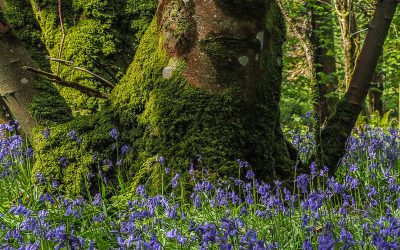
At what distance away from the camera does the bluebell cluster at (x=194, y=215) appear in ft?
8.22

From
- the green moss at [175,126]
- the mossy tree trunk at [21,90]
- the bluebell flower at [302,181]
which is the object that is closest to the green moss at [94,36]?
the mossy tree trunk at [21,90]

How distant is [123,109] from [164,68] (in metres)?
0.50

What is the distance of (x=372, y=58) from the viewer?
4734mm

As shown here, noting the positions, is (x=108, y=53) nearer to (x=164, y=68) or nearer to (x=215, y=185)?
(x=164, y=68)

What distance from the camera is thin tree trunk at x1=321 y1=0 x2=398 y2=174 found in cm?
476

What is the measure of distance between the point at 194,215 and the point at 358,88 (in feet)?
6.84

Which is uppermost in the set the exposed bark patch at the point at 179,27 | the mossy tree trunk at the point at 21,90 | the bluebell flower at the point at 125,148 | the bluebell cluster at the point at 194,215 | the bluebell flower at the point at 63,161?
the exposed bark patch at the point at 179,27

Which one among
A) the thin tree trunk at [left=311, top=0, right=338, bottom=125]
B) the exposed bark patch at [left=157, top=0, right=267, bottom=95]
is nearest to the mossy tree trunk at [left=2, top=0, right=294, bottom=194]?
the exposed bark patch at [left=157, top=0, right=267, bottom=95]

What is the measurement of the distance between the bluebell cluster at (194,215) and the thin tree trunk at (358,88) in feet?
1.34

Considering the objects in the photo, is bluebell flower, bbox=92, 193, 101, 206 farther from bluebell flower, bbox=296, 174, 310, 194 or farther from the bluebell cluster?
bluebell flower, bbox=296, 174, 310, 194

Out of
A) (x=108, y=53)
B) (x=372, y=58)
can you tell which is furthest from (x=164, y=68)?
(x=372, y=58)

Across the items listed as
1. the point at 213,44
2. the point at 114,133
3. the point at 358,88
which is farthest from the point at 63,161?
the point at 358,88

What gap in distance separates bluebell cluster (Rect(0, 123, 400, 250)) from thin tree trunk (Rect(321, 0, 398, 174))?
0.41m

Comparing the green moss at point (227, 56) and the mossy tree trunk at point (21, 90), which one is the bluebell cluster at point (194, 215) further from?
the green moss at point (227, 56)
